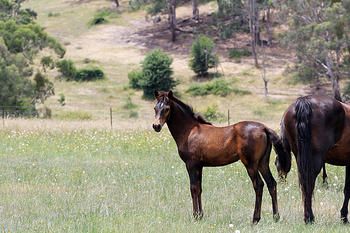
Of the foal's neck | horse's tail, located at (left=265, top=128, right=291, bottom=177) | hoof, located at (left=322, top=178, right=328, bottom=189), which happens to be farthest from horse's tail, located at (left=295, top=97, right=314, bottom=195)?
hoof, located at (left=322, top=178, right=328, bottom=189)

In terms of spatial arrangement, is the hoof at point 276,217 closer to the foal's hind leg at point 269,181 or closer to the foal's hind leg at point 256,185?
the foal's hind leg at point 269,181

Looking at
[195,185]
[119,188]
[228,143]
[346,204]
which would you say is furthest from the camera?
[119,188]

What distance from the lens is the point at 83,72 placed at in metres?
Result: 66.2

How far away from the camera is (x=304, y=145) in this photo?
10.2 metres

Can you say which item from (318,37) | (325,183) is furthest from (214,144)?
(318,37)

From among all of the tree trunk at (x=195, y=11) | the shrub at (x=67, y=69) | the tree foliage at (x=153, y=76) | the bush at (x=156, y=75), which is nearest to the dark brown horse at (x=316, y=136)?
the tree foliage at (x=153, y=76)

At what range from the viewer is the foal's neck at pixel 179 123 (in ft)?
35.6

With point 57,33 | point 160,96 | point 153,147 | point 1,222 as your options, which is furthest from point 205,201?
point 57,33

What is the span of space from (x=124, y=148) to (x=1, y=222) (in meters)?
11.1

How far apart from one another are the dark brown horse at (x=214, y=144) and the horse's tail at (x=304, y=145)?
39 centimetres

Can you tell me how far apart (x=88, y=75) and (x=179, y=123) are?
185ft

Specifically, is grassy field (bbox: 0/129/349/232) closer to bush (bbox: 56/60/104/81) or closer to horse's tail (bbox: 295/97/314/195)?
horse's tail (bbox: 295/97/314/195)

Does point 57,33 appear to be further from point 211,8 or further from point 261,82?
point 261,82

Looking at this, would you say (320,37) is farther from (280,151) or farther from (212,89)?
(280,151)
